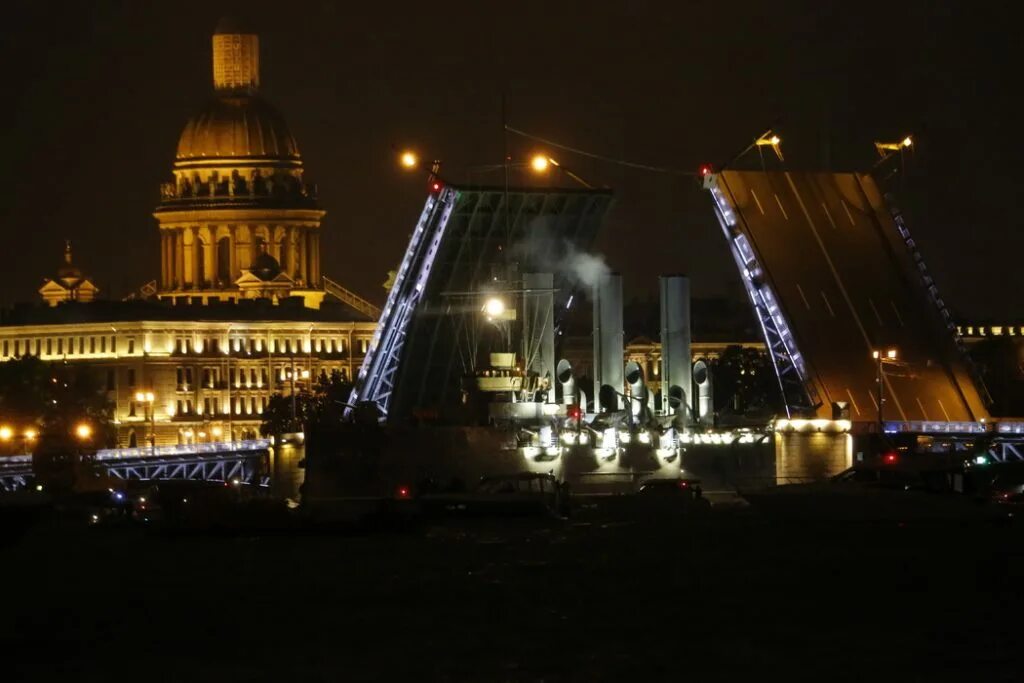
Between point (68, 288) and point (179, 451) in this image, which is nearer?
point (179, 451)

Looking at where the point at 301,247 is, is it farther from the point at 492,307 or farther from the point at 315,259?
the point at 492,307

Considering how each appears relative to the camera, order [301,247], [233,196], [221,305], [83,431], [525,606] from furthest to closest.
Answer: [301,247], [233,196], [221,305], [83,431], [525,606]

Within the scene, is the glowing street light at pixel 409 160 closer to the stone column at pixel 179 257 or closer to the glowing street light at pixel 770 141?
the glowing street light at pixel 770 141

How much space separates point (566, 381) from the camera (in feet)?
289

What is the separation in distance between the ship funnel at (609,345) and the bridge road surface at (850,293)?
7728mm

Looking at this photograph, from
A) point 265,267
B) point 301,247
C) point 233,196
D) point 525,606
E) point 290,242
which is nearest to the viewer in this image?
point 525,606

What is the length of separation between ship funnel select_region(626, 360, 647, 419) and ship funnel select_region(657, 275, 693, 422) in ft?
2.35

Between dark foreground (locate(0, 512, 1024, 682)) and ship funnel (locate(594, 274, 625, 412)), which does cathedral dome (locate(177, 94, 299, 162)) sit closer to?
ship funnel (locate(594, 274, 625, 412))

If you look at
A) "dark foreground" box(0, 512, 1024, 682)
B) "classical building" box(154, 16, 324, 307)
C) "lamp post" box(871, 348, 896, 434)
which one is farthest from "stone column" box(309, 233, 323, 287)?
"dark foreground" box(0, 512, 1024, 682)

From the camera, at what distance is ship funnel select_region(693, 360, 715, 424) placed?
87.1 metres

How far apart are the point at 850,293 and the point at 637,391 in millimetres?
8599

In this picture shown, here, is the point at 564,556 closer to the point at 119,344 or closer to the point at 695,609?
the point at 695,609

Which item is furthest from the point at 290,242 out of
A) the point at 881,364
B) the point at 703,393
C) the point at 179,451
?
the point at 881,364

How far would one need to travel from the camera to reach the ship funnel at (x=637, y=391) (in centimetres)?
8650
